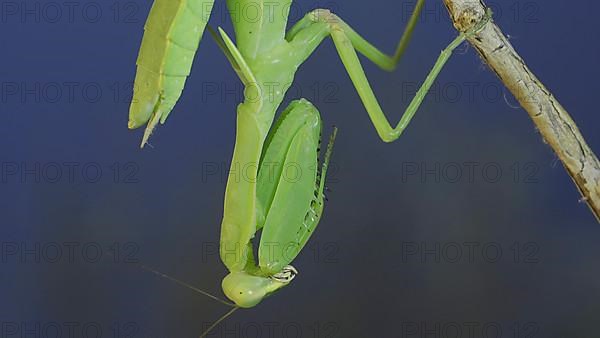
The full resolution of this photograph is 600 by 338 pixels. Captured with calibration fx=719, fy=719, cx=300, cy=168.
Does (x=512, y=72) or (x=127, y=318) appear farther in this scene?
(x=127, y=318)

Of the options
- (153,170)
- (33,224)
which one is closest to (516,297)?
(153,170)

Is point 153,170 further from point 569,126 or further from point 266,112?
point 569,126

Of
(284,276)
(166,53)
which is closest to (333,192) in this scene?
(284,276)

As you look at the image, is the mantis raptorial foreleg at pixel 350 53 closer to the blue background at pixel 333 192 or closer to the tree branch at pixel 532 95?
the tree branch at pixel 532 95

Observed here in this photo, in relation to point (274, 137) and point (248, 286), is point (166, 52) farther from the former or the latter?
point (248, 286)

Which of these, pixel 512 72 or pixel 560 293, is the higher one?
pixel 512 72
